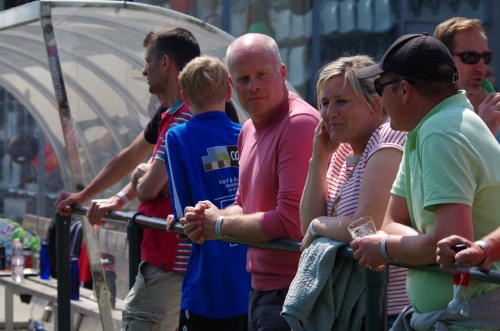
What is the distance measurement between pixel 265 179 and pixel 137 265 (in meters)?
1.15

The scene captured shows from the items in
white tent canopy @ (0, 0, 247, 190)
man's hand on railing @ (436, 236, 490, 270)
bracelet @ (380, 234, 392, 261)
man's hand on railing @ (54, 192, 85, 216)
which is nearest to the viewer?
man's hand on railing @ (436, 236, 490, 270)

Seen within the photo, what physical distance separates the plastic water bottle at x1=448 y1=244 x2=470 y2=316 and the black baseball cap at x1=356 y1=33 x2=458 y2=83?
0.53m

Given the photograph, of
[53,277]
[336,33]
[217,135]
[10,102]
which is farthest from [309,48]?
[217,135]

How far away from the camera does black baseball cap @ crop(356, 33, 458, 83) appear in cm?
285

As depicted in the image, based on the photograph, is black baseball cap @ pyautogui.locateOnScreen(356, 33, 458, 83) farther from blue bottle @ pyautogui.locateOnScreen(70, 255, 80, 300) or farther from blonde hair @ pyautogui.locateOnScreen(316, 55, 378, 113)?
blue bottle @ pyautogui.locateOnScreen(70, 255, 80, 300)

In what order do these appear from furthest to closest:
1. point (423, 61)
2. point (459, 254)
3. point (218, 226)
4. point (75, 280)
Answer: point (75, 280)
point (218, 226)
point (423, 61)
point (459, 254)

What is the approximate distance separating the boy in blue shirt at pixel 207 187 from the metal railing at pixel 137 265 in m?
0.21

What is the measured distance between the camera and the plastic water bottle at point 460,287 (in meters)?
2.57

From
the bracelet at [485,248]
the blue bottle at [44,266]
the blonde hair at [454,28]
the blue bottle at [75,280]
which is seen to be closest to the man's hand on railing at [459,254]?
the bracelet at [485,248]

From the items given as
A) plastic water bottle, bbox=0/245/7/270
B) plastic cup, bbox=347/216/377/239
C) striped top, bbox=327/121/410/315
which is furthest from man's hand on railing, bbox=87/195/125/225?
plastic water bottle, bbox=0/245/7/270

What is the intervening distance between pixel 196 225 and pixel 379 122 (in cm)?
90

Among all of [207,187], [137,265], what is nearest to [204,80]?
[207,187]

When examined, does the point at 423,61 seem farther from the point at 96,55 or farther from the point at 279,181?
the point at 96,55

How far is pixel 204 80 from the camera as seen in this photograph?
4.34 meters
